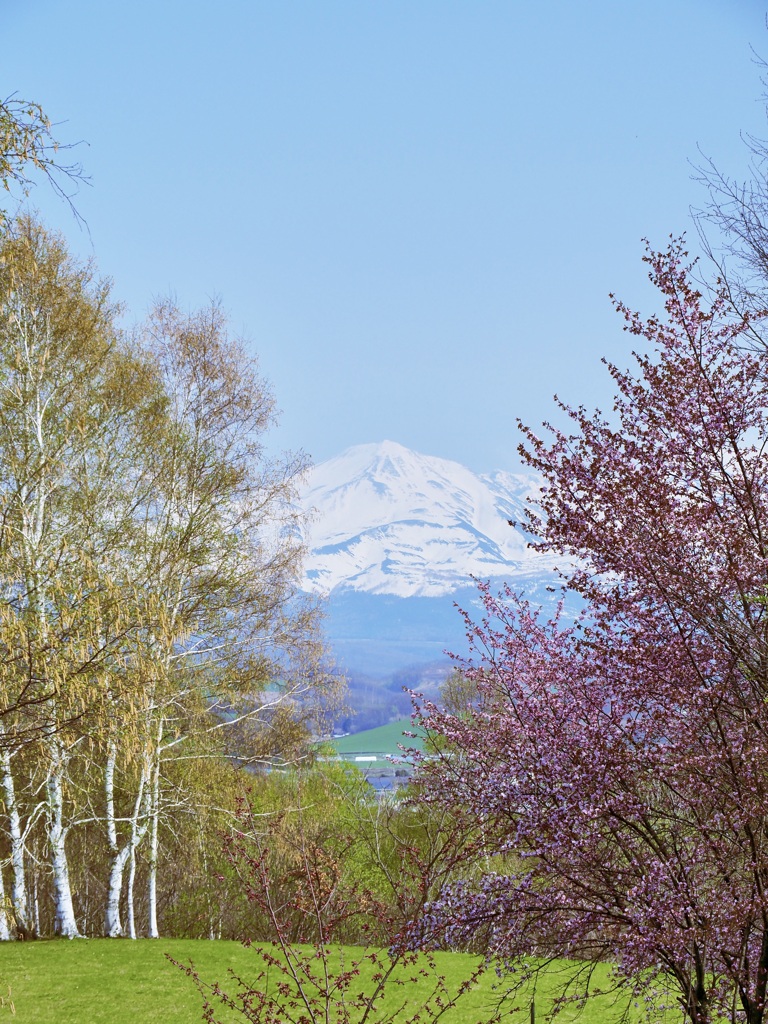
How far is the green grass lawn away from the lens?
9.86 metres

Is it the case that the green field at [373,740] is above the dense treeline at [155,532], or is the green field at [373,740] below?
below

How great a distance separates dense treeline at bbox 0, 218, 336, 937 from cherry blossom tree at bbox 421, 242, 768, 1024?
6.76 m

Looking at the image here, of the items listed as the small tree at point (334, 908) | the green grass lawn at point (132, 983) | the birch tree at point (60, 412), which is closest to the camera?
the small tree at point (334, 908)

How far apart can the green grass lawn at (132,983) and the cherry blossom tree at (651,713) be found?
5.41m

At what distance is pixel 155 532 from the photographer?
13.4m

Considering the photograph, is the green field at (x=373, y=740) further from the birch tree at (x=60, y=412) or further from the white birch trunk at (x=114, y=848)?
the birch tree at (x=60, y=412)

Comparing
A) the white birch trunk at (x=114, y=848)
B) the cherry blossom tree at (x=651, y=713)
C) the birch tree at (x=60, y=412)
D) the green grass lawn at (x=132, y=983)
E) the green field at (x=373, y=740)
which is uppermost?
the birch tree at (x=60, y=412)

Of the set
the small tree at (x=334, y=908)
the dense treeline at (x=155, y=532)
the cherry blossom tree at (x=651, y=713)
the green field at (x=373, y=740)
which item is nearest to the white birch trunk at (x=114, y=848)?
the dense treeline at (x=155, y=532)

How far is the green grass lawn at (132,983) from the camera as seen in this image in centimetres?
986

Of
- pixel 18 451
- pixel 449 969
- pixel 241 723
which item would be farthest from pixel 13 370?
pixel 449 969

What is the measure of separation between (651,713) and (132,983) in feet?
30.2

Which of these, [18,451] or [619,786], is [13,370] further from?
[619,786]

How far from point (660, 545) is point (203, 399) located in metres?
11.0

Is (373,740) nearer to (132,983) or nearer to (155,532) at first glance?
(155,532)
